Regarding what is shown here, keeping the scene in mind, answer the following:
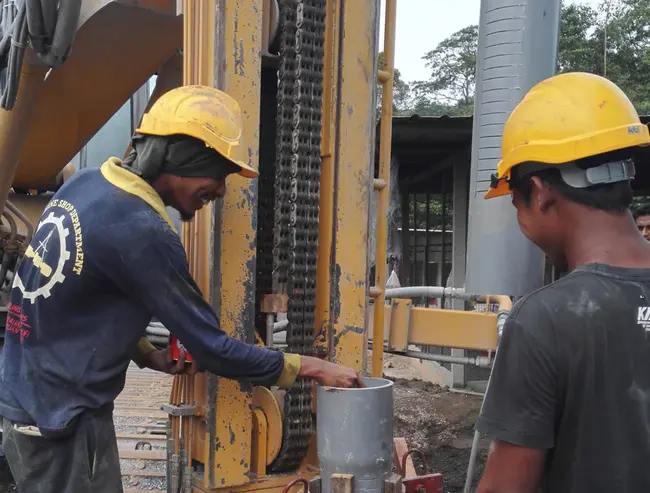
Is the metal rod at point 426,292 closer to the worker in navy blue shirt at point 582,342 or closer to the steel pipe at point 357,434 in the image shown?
the steel pipe at point 357,434

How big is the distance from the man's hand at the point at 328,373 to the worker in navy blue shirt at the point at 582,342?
99 centimetres

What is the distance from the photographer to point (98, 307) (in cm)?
235

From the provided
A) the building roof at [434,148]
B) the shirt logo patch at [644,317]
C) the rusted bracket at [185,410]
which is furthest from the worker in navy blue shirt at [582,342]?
the building roof at [434,148]

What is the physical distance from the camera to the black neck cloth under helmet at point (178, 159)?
7.91ft

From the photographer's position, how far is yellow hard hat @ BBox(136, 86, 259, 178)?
2.35 metres

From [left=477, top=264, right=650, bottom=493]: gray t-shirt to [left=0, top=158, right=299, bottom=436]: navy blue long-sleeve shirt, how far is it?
1132 millimetres

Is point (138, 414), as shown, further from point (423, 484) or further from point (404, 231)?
point (404, 231)

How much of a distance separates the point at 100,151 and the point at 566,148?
5.46 m

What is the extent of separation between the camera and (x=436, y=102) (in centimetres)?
5312

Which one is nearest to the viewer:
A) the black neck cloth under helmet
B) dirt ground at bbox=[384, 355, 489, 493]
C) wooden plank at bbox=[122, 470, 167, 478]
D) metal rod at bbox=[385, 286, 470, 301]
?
the black neck cloth under helmet

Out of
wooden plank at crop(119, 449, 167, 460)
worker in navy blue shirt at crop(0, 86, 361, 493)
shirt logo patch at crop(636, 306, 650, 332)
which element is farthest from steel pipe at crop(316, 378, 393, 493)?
wooden plank at crop(119, 449, 167, 460)

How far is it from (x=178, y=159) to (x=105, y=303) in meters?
0.55

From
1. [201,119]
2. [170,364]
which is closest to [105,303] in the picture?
[170,364]

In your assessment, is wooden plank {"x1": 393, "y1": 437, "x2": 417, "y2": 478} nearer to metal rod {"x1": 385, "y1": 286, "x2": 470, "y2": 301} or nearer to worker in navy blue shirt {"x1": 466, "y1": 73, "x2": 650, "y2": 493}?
metal rod {"x1": 385, "y1": 286, "x2": 470, "y2": 301}
